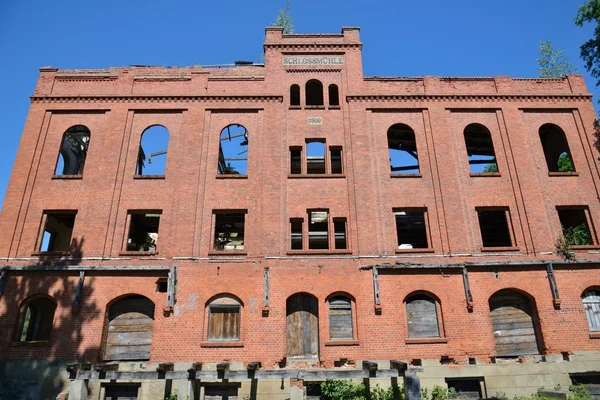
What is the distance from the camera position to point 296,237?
58.7 ft

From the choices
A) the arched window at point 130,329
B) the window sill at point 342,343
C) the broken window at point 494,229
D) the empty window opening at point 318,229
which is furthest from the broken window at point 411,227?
the arched window at point 130,329

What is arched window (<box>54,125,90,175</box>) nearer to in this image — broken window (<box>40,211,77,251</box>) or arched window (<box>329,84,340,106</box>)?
broken window (<box>40,211,77,251</box>)

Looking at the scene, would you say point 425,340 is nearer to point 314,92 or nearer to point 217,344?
point 217,344

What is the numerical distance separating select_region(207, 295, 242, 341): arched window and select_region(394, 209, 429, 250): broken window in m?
7.62

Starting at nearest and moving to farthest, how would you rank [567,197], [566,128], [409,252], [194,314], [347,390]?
[347,390] → [194,314] → [409,252] → [567,197] → [566,128]

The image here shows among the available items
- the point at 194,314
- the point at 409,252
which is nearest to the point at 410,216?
the point at 409,252

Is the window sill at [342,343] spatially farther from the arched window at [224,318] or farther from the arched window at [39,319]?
the arched window at [39,319]

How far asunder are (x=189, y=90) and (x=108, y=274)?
9149mm

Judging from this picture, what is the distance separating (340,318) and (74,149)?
1621 cm

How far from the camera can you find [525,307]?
16.0m

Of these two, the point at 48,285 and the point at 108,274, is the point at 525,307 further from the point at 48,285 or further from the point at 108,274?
the point at 48,285

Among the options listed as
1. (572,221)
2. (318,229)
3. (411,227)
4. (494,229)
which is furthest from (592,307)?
(318,229)

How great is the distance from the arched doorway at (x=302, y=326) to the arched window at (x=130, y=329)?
5416 millimetres

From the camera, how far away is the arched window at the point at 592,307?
1571 centimetres
